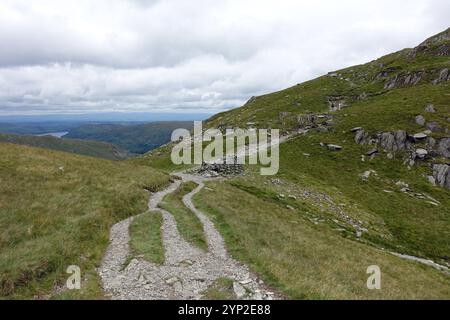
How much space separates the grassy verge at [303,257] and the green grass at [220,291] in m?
2.19

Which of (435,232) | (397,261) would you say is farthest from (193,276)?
(435,232)

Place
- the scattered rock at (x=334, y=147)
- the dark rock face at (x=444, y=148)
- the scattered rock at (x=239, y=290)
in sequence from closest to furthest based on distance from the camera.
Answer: the scattered rock at (x=239, y=290) < the dark rock face at (x=444, y=148) < the scattered rock at (x=334, y=147)

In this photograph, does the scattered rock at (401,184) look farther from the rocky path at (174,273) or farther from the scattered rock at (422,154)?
the rocky path at (174,273)

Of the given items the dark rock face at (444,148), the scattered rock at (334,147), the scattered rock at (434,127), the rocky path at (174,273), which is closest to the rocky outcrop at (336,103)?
the scattered rock at (334,147)

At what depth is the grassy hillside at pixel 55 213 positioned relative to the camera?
1576 centimetres

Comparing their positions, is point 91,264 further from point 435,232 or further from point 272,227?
point 435,232

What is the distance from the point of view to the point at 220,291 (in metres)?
14.9

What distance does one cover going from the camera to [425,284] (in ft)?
80.1

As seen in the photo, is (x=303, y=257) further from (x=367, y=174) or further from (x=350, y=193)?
(x=367, y=174)

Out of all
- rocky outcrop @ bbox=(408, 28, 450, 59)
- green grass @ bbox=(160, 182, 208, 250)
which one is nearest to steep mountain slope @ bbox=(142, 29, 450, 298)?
rocky outcrop @ bbox=(408, 28, 450, 59)

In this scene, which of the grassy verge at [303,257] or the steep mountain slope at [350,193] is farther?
the steep mountain slope at [350,193]

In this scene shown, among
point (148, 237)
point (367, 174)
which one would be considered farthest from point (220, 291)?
point (367, 174)

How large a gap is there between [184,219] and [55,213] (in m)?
9.98
